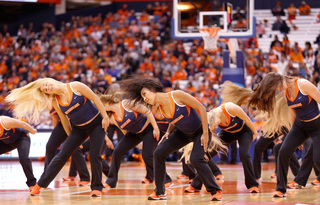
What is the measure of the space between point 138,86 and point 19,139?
2.92 metres

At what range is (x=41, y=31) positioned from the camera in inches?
1044

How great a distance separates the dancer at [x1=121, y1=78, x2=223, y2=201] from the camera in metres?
7.22

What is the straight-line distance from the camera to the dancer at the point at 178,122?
284 inches

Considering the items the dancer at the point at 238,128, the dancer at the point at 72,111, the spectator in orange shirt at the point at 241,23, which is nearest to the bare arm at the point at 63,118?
the dancer at the point at 72,111

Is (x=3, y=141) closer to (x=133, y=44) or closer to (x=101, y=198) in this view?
(x=101, y=198)

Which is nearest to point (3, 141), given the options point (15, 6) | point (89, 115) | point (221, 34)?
point (89, 115)

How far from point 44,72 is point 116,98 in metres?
14.2

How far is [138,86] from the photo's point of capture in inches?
290

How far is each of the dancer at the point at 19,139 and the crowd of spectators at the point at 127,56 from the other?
9186 mm

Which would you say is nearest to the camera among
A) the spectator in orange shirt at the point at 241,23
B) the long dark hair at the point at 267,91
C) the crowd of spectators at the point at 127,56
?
the long dark hair at the point at 267,91

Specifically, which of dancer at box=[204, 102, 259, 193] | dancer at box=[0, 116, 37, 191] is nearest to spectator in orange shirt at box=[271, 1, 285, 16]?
dancer at box=[204, 102, 259, 193]

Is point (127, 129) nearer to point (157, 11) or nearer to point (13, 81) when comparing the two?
point (13, 81)

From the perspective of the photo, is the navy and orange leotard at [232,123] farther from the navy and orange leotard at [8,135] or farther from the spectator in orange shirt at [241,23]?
the spectator in orange shirt at [241,23]

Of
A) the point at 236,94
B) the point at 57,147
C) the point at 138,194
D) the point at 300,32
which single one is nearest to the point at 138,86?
the point at 138,194
